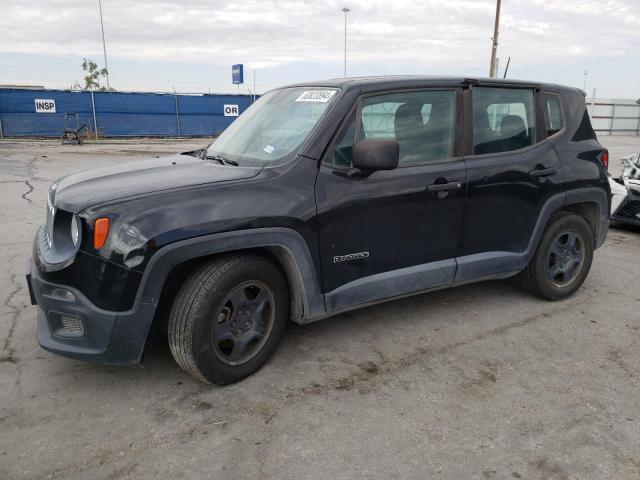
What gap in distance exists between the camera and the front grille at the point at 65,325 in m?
2.74

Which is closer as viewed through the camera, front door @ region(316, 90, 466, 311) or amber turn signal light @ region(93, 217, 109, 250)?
amber turn signal light @ region(93, 217, 109, 250)

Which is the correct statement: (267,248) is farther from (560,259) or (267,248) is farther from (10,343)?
(560,259)

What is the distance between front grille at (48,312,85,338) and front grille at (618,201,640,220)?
664 cm

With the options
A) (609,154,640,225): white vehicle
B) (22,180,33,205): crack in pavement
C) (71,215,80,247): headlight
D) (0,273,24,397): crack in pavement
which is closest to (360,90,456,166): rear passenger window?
(71,215,80,247): headlight

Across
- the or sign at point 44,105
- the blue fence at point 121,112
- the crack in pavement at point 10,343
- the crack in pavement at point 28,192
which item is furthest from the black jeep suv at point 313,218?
the blue fence at point 121,112

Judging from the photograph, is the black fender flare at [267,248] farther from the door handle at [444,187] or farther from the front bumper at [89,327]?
the door handle at [444,187]

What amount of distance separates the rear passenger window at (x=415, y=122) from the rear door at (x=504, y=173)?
190 millimetres

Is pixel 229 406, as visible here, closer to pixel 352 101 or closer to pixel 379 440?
pixel 379 440

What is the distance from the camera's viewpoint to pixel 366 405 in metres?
2.87

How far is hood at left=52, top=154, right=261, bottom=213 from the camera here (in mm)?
2812

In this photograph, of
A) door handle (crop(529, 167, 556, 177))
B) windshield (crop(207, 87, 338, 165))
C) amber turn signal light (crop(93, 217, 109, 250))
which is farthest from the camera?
door handle (crop(529, 167, 556, 177))

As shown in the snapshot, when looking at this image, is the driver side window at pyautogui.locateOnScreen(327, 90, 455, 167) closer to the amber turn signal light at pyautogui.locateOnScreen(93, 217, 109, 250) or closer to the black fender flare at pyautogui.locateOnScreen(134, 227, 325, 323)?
the black fender flare at pyautogui.locateOnScreen(134, 227, 325, 323)

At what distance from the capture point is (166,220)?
2.67 metres

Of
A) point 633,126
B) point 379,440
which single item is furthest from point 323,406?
point 633,126
